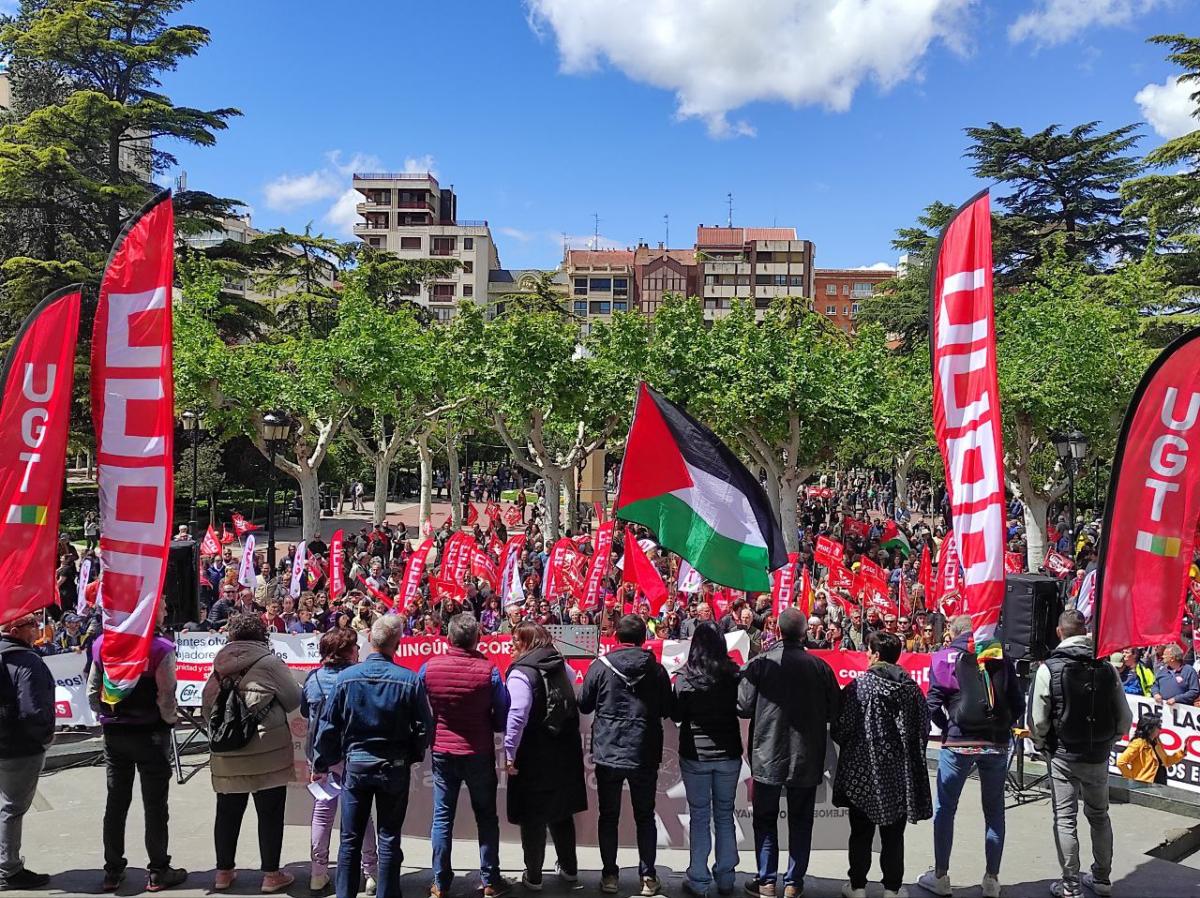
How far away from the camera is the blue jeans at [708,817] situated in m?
6.19

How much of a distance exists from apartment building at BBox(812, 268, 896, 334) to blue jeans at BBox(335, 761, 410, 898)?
124 m

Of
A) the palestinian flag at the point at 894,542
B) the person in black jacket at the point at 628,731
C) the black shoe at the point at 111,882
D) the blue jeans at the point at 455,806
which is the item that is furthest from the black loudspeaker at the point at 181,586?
the palestinian flag at the point at 894,542

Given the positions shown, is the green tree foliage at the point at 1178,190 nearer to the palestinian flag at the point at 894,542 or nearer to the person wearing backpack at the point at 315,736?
the palestinian flag at the point at 894,542

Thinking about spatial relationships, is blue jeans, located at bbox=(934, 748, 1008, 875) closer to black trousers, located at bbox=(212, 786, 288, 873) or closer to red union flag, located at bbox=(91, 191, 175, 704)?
black trousers, located at bbox=(212, 786, 288, 873)

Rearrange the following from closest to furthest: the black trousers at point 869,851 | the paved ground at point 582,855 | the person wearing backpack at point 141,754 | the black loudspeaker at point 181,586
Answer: the black trousers at point 869,851 < the person wearing backpack at point 141,754 < the paved ground at point 582,855 < the black loudspeaker at point 181,586

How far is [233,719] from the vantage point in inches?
238

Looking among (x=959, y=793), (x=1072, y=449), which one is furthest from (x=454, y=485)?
(x=959, y=793)

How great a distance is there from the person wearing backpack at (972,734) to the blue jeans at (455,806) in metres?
2.67

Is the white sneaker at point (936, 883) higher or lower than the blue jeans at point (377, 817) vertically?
lower

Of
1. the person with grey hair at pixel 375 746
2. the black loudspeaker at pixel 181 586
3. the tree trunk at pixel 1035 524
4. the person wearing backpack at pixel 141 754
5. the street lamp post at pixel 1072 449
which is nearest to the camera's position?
the person with grey hair at pixel 375 746

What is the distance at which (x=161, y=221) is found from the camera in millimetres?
6805

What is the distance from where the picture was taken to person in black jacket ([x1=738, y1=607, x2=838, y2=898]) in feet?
19.7

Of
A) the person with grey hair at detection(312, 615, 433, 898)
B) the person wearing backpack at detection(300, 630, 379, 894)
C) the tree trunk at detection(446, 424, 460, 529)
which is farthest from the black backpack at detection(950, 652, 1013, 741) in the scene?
the tree trunk at detection(446, 424, 460, 529)

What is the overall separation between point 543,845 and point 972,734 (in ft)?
8.76
